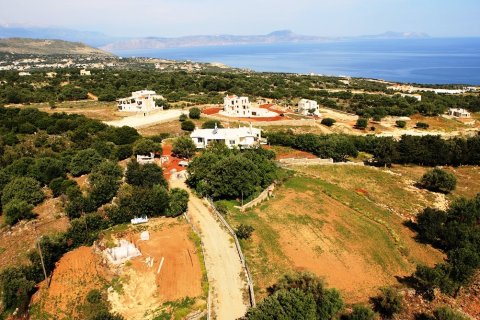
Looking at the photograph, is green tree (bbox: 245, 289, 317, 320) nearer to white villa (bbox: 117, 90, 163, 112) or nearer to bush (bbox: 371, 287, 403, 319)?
bush (bbox: 371, 287, 403, 319)

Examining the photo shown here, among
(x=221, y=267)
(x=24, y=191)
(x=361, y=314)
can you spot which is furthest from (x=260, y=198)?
(x=24, y=191)

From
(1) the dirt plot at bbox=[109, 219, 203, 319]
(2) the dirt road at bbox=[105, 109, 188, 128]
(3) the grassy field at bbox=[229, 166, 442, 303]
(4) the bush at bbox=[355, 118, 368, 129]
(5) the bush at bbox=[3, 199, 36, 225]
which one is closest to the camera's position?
(1) the dirt plot at bbox=[109, 219, 203, 319]

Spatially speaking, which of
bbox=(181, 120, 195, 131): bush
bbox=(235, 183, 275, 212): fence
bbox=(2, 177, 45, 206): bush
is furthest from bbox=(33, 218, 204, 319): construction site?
bbox=(181, 120, 195, 131): bush

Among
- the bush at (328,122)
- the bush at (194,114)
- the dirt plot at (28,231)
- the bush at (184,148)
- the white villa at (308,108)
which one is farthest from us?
the white villa at (308,108)

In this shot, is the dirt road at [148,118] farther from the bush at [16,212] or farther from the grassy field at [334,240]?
the grassy field at [334,240]

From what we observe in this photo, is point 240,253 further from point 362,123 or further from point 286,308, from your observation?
point 362,123

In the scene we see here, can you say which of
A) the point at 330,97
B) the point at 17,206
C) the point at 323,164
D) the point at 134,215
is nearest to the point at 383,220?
the point at 323,164

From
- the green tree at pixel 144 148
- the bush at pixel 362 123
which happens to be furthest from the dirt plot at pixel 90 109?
the bush at pixel 362 123

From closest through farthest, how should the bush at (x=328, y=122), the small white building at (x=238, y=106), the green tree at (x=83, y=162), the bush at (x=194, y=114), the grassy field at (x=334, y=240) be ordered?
the grassy field at (x=334, y=240) < the green tree at (x=83, y=162) < the bush at (x=194, y=114) < the bush at (x=328, y=122) < the small white building at (x=238, y=106)
